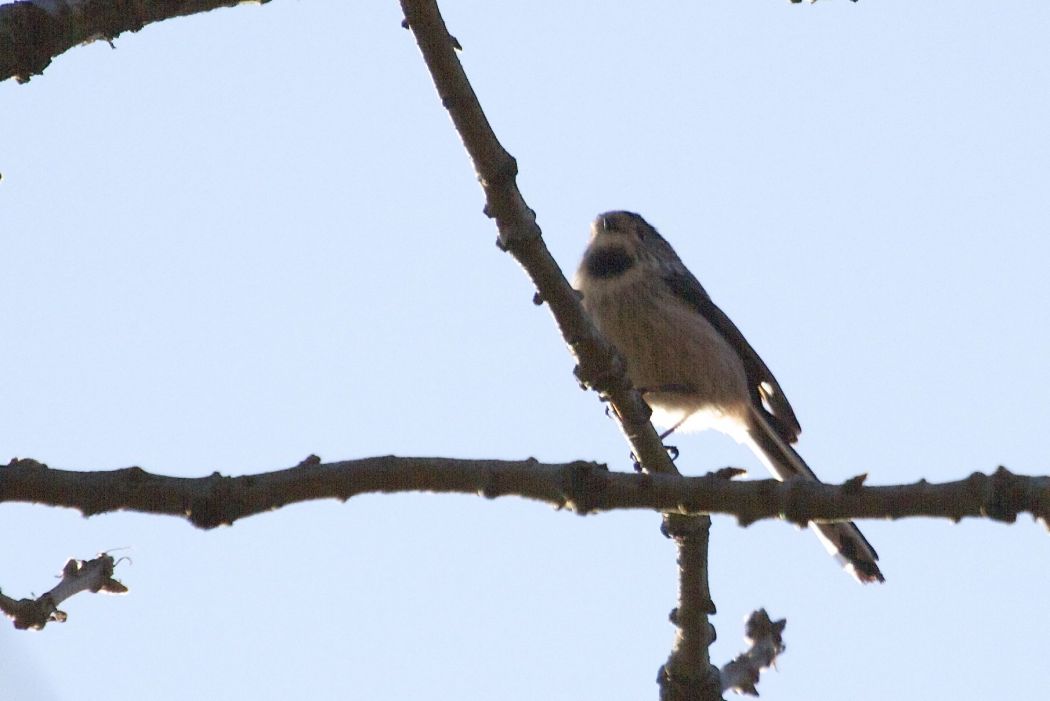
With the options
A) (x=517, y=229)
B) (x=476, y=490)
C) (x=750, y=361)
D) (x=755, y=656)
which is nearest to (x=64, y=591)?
(x=476, y=490)

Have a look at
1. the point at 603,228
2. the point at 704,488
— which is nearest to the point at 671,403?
the point at 603,228

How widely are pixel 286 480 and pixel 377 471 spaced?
21 cm

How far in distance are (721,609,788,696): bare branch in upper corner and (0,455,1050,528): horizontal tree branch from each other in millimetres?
1451

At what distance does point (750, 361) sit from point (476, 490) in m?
3.77

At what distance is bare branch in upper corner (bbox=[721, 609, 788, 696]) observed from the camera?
442 cm

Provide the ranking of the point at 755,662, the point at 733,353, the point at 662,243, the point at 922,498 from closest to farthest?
the point at 922,498
the point at 755,662
the point at 733,353
the point at 662,243

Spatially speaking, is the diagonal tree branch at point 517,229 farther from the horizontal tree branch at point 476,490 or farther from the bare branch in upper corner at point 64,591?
the bare branch in upper corner at point 64,591

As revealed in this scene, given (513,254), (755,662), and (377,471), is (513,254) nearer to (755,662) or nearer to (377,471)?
(377,471)

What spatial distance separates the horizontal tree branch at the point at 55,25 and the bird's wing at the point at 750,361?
10.6 ft

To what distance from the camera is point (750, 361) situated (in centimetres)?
672

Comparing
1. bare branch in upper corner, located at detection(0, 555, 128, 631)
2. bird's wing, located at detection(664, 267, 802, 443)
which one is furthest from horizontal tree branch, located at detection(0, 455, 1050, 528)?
bird's wing, located at detection(664, 267, 802, 443)

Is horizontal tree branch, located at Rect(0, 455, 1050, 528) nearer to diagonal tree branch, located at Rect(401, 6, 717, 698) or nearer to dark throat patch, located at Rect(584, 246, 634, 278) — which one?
diagonal tree branch, located at Rect(401, 6, 717, 698)

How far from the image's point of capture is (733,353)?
6.55 meters

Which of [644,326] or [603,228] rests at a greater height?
[603,228]
